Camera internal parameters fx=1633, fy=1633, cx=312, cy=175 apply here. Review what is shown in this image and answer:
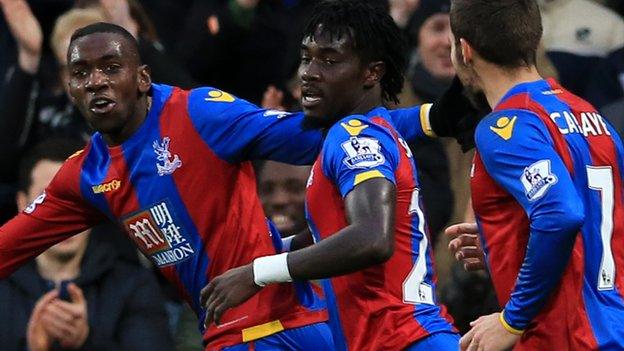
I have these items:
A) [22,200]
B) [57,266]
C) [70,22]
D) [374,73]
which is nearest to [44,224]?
[374,73]

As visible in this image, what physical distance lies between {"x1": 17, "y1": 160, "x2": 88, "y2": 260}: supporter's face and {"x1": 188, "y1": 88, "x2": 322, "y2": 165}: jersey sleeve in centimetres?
210

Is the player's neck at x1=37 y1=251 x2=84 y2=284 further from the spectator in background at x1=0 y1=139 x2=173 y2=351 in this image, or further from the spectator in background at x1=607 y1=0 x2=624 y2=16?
the spectator in background at x1=607 y1=0 x2=624 y2=16

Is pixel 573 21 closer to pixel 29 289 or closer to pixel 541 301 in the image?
pixel 29 289

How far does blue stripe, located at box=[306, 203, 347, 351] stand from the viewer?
5.39 metres

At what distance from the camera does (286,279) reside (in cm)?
507

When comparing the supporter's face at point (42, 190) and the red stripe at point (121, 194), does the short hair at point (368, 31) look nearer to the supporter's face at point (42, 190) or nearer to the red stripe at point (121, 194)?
the red stripe at point (121, 194)

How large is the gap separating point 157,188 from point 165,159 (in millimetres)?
109

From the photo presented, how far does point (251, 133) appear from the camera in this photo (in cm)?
580

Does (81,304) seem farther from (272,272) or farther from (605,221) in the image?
(605,221)

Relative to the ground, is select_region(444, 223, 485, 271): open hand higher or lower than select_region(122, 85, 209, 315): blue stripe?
lower

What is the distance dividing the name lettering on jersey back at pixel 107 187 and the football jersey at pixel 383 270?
888mm

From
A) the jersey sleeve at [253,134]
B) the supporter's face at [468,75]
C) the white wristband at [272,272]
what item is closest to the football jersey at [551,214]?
the supporter's face at [468,75]

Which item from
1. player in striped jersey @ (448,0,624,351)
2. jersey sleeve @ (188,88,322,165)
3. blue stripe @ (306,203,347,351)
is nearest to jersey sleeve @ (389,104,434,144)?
jersey sleeve @ (188,88,322,165)

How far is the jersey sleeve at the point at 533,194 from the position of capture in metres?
4.66
